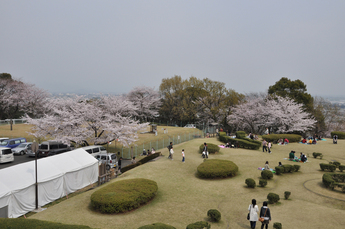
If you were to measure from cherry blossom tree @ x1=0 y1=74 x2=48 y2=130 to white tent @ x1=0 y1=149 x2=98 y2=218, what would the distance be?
38276mm

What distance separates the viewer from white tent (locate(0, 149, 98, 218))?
12.1 meters

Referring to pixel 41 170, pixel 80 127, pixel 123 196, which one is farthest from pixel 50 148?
pixel 123 196

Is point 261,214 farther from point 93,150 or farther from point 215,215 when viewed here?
point 93,150

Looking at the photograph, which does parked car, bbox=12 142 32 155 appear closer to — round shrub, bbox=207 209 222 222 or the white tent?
the white tent

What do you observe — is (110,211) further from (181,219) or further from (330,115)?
(330,115)

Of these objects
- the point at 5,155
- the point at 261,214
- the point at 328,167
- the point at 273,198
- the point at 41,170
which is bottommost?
the point at 5,155

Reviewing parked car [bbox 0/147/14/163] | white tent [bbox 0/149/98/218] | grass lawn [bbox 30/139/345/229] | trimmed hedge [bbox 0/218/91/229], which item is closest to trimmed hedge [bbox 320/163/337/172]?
grass lawn [bbox 30/139/345/229]

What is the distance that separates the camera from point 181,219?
10.8 m

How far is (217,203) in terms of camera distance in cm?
1262

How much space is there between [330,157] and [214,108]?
2917 cm

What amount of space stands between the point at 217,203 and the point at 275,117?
32209 mm

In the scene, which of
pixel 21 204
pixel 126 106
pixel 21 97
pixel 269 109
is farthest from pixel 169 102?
pixel 21 204

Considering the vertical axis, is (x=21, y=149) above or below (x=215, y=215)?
below

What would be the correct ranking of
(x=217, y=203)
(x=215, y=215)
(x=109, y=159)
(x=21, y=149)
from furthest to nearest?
1. (x=21, y=149)
2. (x=109, y=159)
3. (x=217, y=203)
4. (x=215, y=215)
